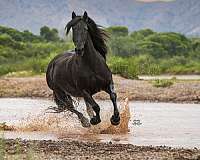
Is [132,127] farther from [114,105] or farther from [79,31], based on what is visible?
[79,31]

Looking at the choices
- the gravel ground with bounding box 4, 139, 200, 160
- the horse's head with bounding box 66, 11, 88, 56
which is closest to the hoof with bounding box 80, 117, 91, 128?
the horse's head with bounding box 66, 11, 88, 56

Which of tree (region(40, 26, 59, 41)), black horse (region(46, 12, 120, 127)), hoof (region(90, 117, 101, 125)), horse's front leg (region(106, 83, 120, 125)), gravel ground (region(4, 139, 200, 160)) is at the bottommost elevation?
gravel ground (region(4, 139, 200, 160))

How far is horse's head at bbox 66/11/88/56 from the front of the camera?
1374 centimetres

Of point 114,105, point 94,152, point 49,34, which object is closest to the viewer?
point 94,152

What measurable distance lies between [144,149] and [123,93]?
17565 mm

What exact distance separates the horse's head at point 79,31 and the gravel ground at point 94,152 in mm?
2355

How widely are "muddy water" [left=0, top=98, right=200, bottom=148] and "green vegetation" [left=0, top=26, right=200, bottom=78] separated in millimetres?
13445

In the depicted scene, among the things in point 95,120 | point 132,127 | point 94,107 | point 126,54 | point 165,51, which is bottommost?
point 132,127

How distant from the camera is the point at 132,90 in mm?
29203

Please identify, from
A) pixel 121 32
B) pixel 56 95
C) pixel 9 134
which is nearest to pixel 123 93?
pixel 56 95

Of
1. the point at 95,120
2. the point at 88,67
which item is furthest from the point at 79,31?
the point at 95,120

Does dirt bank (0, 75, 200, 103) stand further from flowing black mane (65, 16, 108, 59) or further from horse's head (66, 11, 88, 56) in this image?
horse's head (66, 11, 88, 56)

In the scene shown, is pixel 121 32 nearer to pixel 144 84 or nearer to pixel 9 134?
pixel 144 84

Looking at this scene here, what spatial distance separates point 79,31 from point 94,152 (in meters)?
3.57
